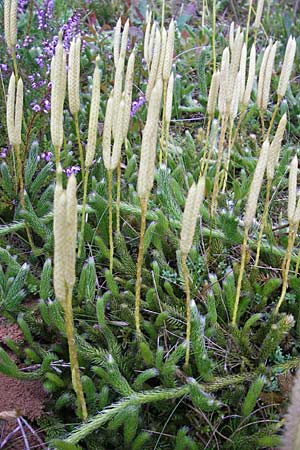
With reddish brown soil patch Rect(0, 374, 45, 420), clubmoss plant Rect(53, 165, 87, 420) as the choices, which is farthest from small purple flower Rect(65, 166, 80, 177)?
clubmoss plant Rect(53, 165, 87, 420)

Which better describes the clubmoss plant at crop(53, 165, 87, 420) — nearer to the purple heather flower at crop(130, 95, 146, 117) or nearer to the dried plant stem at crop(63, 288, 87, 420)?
the dried plant stem at crop(63, 288, 87, 420)

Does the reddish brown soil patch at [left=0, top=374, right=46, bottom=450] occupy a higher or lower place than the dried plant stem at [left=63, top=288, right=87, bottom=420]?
lower

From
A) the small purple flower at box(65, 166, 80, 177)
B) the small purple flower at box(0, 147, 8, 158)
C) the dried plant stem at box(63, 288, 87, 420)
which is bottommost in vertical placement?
the dried plant stem at box(63, 288, 87, 420)

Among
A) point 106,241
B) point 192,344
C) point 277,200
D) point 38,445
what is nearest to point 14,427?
point 38,445

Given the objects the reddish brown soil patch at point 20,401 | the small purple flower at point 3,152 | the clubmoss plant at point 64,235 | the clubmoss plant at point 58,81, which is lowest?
the reddish brown soil patch at point 20,401

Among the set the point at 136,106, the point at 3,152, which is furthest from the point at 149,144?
the point at 136,106

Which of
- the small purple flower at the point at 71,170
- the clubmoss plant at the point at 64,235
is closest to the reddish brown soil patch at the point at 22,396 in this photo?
the clubmoss plant at the point at 64,235

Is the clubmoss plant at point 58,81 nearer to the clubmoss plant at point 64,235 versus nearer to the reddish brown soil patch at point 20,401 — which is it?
the clubmoss plant at point 64,235

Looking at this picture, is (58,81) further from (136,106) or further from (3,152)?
(136,106)
